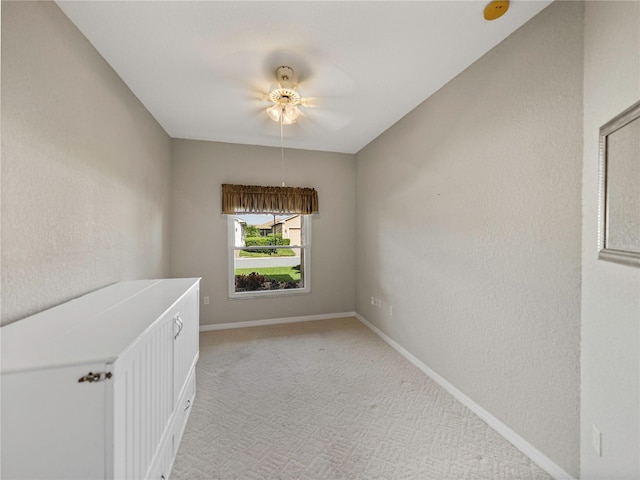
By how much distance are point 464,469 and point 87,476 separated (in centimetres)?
181

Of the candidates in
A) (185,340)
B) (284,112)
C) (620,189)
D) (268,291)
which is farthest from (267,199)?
(620,189)

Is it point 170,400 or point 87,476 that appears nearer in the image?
point 87,476

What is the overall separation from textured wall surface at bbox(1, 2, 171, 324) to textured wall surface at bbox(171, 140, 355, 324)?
1210 mm

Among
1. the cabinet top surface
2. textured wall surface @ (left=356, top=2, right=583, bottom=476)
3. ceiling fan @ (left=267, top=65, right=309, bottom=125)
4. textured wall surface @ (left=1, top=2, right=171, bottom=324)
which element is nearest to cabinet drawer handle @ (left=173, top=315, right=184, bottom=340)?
the cabinet top surface

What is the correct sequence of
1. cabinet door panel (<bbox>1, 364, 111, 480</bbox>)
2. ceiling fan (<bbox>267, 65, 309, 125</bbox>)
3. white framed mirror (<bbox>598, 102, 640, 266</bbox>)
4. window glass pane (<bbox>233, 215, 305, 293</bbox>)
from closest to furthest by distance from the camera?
cabinet door panel (<bbox>1, 364, 111, 480</bbox>)
white framed mirror (<bbox>598, 102, 640, 266</bbox>)
ceiling fan (<bbox>267, 65, 309, 125</bbox>)
window glass pane (<bbox>233, 215, 305, 293</bbox>)

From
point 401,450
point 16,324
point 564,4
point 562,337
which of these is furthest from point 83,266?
point 564,4

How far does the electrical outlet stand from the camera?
1.22 meters

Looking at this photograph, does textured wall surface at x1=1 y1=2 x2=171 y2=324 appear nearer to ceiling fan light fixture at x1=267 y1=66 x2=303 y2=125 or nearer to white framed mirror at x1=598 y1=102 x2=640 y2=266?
ceiling fan light fixture at x1=267 y1=66 x2=303 y2=125

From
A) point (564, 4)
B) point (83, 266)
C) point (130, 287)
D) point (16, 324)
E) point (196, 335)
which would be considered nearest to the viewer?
point (16, 324)

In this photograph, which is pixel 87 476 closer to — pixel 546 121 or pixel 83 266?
pixel 83 266

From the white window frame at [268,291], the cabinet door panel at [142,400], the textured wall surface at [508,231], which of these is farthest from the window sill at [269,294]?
the cabinet door panel at [142,400]

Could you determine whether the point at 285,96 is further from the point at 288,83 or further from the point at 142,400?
the point at 142,400

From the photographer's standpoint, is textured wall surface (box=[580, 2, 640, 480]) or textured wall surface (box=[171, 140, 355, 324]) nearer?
textured wall surface (box=[580, 2, 640, 480])

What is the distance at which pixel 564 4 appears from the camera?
4.57 feet
